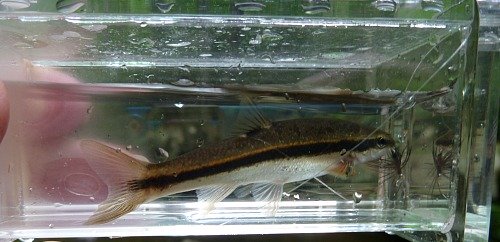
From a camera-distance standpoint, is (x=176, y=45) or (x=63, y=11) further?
(x=176, y=45)

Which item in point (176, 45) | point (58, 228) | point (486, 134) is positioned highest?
point (176, 45)

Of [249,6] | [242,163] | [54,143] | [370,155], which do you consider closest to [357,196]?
[370,155]

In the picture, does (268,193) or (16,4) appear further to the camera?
(268,193)

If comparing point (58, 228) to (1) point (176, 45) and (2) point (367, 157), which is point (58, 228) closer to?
(1) point (176, 45)

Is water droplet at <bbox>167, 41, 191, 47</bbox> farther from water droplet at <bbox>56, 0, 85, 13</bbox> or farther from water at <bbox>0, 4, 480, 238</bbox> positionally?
water droplet at <bbox>56, 0, 85, 13</bbox>

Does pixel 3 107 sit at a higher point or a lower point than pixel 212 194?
higher

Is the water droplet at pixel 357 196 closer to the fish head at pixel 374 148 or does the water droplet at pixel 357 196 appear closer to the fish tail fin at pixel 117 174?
the fish head at pixel 374 148

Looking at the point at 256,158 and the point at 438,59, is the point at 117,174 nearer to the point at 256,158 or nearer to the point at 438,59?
the point at 256,158

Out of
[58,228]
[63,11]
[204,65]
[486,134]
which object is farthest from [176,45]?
[486,134]
